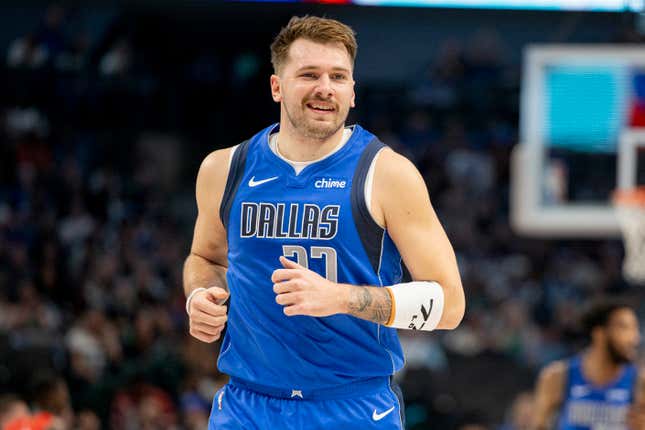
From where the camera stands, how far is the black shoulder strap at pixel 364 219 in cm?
369

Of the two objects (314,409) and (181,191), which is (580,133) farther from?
(181,191)

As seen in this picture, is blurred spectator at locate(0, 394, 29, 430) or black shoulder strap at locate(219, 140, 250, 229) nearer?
black shoulder strap at locate(219, 140, 250, 229)

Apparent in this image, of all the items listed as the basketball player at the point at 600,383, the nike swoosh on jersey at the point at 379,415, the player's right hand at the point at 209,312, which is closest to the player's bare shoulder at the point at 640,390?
the basketball player at the point at 600,383

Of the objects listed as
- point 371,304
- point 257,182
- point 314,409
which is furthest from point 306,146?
point 314,409

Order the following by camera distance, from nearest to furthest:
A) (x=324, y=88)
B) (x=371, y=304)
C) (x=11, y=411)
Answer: (x=371, y=304), (x=324, y=88), (x=11, y=411)

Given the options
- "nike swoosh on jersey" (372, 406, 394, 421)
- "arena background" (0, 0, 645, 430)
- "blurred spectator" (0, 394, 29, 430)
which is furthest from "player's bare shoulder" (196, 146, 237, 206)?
"arena background" (0, 0, 645, 430)

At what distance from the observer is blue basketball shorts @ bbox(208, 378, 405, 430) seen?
12.3ft

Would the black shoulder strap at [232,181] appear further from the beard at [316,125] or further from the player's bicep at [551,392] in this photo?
the player's bicep at [551,392]

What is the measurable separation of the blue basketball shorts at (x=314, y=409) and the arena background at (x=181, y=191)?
6521mm

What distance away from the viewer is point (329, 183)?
3.77m

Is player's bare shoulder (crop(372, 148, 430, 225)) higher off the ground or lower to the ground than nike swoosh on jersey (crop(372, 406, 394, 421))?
higher

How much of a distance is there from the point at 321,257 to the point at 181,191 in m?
12.3

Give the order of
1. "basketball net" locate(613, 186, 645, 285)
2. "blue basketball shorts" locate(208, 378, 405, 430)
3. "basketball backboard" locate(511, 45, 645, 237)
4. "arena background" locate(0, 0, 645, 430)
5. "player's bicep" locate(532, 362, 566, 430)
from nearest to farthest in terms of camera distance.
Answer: "blue basketball shorts" locate(208, 378, 405, 430) → "player's bicep" locate(532, 362, 566, 430) → "basketball backboard" locate(511, 45, 645, 237) → "basketball net" locate(613, 186, 645, 285) → "arena background" locate(0, 0, 645, 430)

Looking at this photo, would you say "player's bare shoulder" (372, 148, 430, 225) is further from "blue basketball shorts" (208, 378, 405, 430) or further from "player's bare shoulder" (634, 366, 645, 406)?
"player's bare shoulder" (634, 366, 645, 406)
